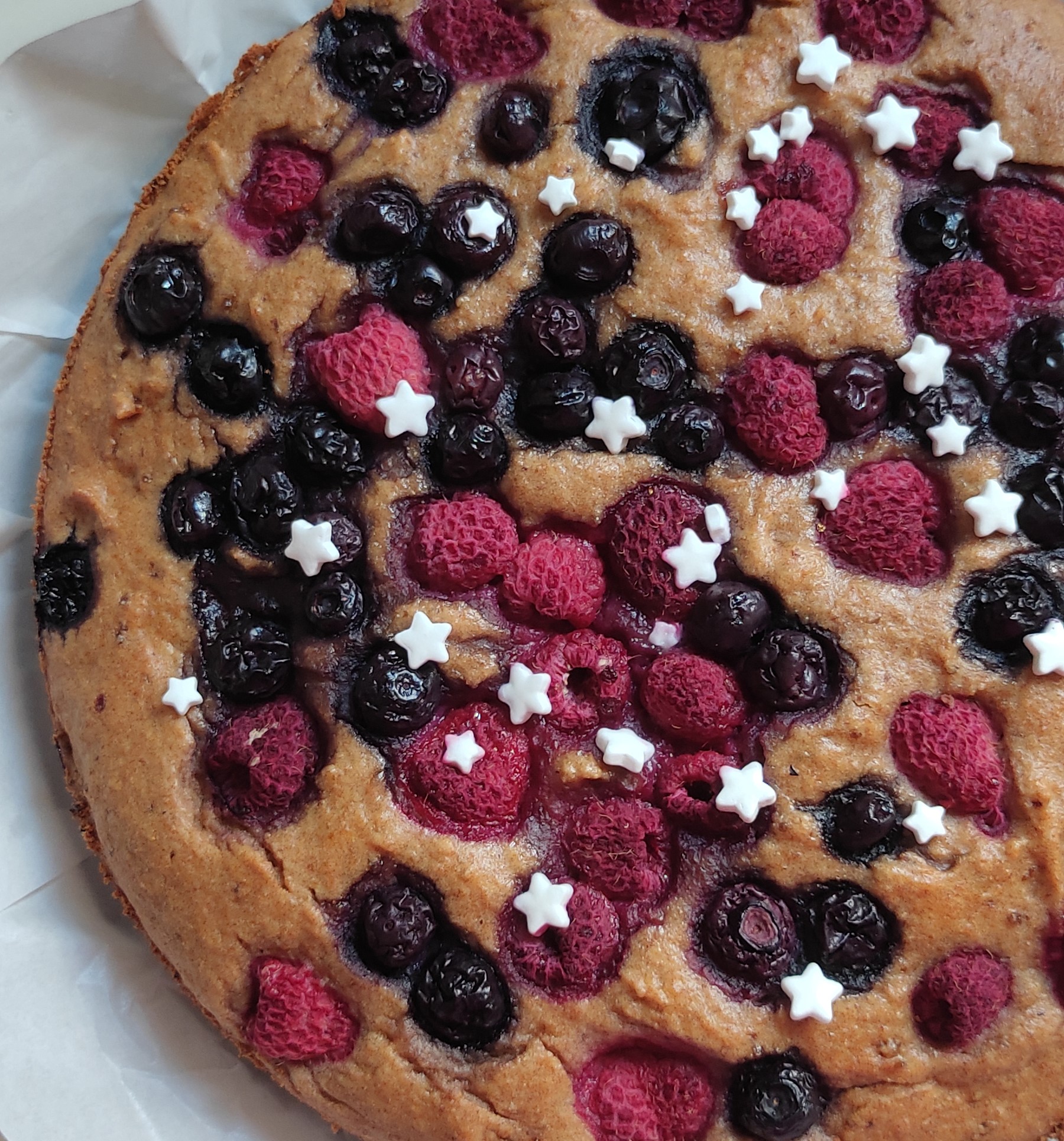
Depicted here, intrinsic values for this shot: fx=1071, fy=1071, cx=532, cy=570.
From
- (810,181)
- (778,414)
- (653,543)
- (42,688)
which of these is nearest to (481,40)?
(810,181)

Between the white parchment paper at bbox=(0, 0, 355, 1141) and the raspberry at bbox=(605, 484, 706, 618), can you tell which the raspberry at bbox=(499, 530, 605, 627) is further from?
the white parchment paper at bbox=(0, 0, 355, 1141)

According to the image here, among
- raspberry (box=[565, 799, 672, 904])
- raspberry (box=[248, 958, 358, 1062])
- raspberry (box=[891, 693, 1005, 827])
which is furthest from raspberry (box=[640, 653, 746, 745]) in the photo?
raspberry (box=[248, 958, 358, 1062])

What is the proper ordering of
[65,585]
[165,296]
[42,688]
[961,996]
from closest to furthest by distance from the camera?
[961,996]
[165,296]
[65,585]
[42,688]

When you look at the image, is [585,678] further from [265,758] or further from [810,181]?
[810,181]

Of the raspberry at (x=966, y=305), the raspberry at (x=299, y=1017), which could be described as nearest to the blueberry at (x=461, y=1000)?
the raspberry at (x=299, y=1017)

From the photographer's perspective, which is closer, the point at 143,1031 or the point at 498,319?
the point at 498,319

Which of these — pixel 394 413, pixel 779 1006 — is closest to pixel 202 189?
pixel 394 413

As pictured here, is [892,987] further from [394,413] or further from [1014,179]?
[1014,179]
